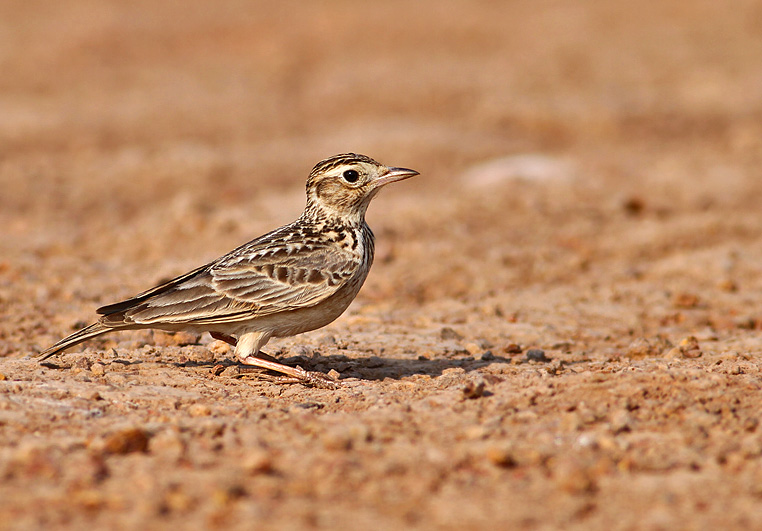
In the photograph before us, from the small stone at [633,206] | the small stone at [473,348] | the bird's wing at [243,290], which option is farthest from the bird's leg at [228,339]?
the small stone at [633,206]

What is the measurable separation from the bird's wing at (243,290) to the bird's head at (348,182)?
476 mm

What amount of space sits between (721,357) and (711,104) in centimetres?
1481

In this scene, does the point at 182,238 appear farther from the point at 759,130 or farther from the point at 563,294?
the point at 759,130

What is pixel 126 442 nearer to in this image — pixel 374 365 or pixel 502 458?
pixel 502 458

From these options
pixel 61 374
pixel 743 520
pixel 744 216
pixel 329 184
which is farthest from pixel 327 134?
pixel 743 520

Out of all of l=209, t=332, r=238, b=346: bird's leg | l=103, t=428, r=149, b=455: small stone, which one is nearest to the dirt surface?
l=103, t=428, r=149, b=455: small stone

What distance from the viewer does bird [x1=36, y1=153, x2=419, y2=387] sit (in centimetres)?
671

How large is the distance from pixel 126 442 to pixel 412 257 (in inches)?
278

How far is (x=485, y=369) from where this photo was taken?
7.45 m

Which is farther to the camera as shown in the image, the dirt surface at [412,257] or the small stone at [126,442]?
the small stone at [126,442]

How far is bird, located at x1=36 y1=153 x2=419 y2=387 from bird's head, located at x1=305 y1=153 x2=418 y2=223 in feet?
0.65

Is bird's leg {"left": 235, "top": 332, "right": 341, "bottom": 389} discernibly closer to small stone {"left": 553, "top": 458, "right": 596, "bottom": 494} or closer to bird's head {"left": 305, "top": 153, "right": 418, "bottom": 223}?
bird's head {"left": 305, "top": 153, "right": 418, "bottom": 223}

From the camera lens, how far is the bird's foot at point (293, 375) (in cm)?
665

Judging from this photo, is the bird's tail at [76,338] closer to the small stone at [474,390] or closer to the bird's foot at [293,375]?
the bird's foot at [293,375]
